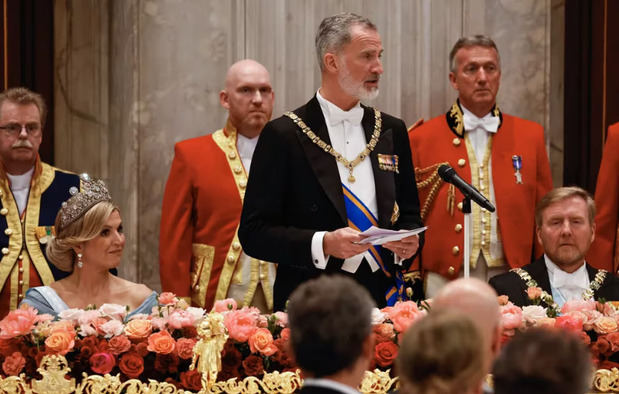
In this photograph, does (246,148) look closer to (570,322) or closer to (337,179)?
(337,179)

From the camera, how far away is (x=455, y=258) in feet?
15.5

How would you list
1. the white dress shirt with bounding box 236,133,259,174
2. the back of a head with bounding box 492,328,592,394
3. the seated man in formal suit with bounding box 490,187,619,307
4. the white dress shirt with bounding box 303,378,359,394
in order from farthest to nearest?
the white dress shirt with bounding box 236,133,259,174 → the seated man in formal suit with bounding box 490,187,619,307 → the white dress shirt with bounding box 303,378,359,394 → the back of a head with bounding box 492,328,592,394

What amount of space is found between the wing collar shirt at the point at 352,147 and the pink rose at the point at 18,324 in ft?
3.20

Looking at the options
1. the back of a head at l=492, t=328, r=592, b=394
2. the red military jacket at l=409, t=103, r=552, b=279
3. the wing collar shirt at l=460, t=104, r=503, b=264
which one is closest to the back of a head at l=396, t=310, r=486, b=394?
the back of a head at l=492, t=328, r=592, b=394

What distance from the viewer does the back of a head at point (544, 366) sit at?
168 centimetres

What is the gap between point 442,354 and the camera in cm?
171

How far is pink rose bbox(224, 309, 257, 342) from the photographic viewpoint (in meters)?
3.05

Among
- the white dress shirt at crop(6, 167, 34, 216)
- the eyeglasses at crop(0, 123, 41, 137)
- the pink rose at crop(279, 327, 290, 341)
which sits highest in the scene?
the eyeglasses at crop(0, 123, 41, 137)

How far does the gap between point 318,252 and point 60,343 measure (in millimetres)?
804

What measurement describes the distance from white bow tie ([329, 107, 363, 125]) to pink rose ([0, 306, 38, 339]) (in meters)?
1.14

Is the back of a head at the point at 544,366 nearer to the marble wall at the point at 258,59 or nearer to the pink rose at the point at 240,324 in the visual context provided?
the pink rose at the point at 240,324

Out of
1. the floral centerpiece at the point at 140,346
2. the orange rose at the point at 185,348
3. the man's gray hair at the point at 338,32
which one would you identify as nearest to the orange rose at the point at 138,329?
the floral centerpiece at the point at 140,346

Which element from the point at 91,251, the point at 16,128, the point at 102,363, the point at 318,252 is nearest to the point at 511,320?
the point at 318,252

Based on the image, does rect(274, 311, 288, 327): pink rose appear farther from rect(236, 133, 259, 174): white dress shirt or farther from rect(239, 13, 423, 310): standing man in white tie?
rect(236, 133, 259, 174): white dress shirt
